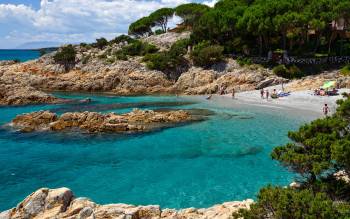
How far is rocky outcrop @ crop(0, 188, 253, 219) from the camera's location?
613 inches

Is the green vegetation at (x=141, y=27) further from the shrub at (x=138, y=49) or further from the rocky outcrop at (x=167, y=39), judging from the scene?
the shrub at (x=138, y=49)

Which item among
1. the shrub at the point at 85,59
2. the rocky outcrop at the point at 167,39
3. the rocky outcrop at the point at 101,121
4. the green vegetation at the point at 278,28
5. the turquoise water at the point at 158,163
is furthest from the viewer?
the rocky outcrop at the point at 167,39

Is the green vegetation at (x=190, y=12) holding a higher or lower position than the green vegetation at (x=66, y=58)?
higher

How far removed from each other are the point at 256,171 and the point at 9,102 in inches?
1862

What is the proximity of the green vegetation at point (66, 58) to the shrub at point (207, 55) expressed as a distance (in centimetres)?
2626

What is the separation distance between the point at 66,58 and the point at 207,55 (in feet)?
99.9

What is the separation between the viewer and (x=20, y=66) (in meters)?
85.9

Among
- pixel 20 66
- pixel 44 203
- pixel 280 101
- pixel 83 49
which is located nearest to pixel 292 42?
pixel 280 101

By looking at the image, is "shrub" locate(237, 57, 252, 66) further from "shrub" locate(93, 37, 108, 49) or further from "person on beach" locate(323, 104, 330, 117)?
"shrub" locate(93, 37, 108, 49)

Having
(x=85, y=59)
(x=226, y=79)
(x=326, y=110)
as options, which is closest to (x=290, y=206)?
(x=326, y=110)

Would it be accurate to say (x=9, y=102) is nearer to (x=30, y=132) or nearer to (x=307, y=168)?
(x=30, y=132)

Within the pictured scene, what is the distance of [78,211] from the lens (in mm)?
15914

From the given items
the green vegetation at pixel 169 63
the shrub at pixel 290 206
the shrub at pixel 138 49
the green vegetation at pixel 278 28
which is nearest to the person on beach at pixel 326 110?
the green vegetation at pixel 278 28

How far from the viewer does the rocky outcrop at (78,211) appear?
1558 centimetres
